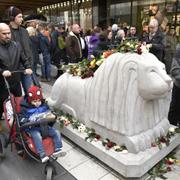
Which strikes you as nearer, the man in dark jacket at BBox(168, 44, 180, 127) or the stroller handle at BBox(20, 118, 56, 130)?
the stroller handle at BBox(20, 118, 56, 130)

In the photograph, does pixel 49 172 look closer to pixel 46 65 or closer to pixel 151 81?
pixel 151 81

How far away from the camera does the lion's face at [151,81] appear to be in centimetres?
269

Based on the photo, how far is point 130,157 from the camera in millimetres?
2867

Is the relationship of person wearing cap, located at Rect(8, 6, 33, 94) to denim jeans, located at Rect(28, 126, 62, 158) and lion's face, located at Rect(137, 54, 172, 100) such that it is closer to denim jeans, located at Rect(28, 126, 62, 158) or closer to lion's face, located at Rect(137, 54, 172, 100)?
denim jeans, located at Rect(28, 126, 62, 158)

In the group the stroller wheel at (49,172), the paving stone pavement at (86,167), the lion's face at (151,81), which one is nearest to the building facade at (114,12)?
the lion's face at (151,81)

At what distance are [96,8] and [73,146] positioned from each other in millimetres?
9018

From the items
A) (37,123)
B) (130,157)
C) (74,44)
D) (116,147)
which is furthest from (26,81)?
(130,157)

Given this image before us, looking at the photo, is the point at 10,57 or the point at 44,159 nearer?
the point at 44,159

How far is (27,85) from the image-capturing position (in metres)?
4.00

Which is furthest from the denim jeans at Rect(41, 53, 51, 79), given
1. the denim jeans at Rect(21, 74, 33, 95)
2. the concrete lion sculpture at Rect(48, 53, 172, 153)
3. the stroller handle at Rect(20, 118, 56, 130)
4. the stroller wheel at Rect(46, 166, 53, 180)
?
the stroller wheel at Rect(46, 166, 53, 180)

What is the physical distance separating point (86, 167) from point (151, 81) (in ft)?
4.41

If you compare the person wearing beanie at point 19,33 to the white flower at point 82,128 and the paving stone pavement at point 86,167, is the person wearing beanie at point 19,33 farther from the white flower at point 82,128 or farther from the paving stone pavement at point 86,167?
the paving stone pavement at point 86,167

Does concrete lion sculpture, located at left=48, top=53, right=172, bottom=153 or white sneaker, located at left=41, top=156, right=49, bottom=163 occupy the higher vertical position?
concrete lion sculpture, located at left=48, top=53, right=172, bottom=153

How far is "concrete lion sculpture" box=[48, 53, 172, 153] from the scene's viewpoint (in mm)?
2750
